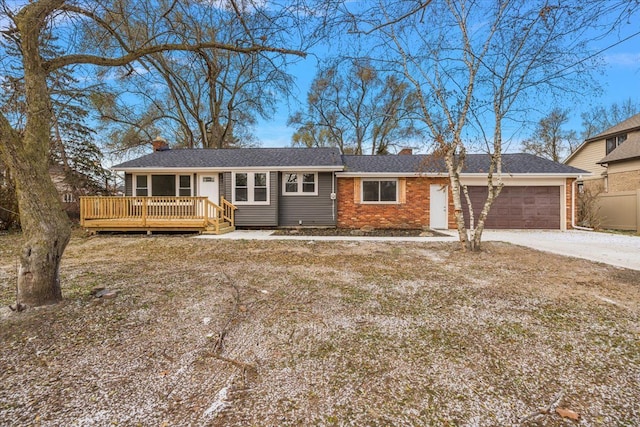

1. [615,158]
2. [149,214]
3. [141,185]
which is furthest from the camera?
[615,158]

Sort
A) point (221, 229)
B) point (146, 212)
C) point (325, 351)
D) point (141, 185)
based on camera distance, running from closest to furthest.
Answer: point (325, 351), point (146, 212), point (221, 229), point (141, 185)

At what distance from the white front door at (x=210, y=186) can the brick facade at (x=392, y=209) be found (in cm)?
520

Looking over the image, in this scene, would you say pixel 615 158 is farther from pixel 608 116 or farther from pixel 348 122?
pixel 348 122

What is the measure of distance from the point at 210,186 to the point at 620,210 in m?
17.4

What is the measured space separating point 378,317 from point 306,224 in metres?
9.51

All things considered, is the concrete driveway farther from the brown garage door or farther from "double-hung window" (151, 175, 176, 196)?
"double-hung window" (151, 175, 176, 196)

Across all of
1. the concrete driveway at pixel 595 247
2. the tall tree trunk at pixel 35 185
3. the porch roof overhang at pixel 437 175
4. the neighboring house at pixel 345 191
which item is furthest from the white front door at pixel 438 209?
the tall tree trunk at pixel 35 185

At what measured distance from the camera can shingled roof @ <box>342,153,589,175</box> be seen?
12.0m

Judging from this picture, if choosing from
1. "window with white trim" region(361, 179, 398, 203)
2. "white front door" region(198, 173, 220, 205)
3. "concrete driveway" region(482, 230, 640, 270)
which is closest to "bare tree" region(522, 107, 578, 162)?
"concrete driveway" region(482, 230, 640, 270)

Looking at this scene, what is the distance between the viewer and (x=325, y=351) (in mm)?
2520

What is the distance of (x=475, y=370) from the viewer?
7.34 ft

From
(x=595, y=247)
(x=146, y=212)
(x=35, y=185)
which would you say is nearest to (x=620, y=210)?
(x=595, y=247)

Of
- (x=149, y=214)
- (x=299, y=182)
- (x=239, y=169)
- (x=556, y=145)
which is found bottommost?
(x=149, y=214)

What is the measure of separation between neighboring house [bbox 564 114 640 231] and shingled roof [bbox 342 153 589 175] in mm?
1959
